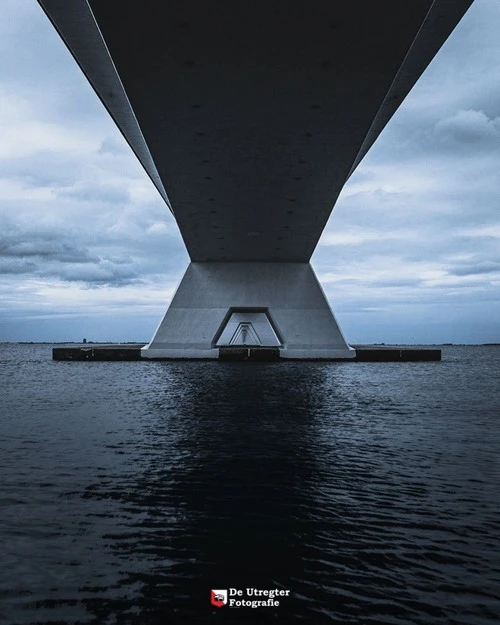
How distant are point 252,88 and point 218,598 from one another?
1785 centimetres

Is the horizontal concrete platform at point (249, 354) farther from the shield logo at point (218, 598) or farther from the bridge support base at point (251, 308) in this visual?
the shield logo at point (218, 598)

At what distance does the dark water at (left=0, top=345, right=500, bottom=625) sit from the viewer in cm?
486

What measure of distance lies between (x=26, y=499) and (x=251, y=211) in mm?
27423

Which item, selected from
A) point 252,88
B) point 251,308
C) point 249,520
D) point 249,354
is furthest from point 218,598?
point 249,354

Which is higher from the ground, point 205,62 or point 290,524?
point 205,62

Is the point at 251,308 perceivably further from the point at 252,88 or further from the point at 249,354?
the point at 252,88

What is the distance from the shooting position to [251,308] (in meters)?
44.2

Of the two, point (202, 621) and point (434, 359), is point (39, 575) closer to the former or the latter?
point (202, 621)

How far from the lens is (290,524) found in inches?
272

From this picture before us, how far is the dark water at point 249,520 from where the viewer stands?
486cm

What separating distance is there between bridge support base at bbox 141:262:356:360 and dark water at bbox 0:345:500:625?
89.1ft

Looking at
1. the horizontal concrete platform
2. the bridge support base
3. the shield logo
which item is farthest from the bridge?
the shield logo

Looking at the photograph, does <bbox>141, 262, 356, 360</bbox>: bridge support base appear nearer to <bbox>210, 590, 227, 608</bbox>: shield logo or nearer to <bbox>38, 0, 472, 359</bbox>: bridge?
<bbox>38, 0, 472, 359</bbox>: bridge

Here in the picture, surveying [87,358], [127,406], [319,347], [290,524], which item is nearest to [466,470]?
[290,524]
